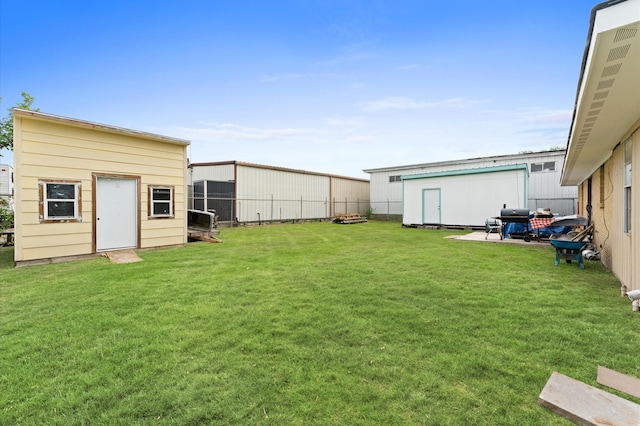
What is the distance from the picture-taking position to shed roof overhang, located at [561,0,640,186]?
6.65ft

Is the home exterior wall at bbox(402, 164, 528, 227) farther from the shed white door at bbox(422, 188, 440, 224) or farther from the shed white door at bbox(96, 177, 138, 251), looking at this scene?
the shed white door at bbox(96, 177, 138, 251)

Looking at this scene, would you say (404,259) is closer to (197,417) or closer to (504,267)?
(504,267)

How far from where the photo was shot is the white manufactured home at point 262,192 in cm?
1667

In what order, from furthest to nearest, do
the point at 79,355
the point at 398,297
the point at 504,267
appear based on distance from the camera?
1. the point at 504,267
2. the point at 398,297
3. the point at 79,355

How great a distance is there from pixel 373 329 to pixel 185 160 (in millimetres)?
8738

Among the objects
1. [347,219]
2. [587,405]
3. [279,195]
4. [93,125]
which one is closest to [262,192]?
[279,195]

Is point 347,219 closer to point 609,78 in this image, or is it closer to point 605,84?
point 605,84

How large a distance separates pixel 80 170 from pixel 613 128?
11017 millimetres

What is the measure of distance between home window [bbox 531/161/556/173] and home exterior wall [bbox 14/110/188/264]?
19.1 meters

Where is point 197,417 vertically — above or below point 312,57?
below

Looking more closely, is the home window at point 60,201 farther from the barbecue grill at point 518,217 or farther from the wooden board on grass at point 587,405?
the barbecue grill at point 518,217

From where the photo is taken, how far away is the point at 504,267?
6.40 m

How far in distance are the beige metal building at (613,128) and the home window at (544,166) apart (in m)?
10.7

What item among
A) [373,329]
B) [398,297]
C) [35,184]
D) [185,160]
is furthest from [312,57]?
[373,329]
